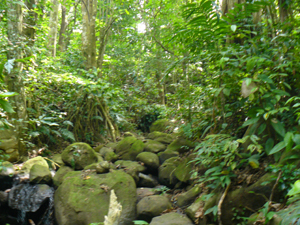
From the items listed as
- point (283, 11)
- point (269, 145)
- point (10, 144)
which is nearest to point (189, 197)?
point (269, 145)

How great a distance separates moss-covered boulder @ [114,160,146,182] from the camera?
5.60 metres

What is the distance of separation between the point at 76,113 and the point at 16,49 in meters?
2.73

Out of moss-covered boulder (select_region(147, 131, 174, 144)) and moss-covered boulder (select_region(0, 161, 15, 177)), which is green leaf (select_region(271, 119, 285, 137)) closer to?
moss-covered boulder (select_region(147, 131, 174, 144))

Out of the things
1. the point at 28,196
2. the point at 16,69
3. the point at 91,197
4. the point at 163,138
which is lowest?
the point at 28,196

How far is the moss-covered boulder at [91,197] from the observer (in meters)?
4.41

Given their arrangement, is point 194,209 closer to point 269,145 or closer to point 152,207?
point 152,207

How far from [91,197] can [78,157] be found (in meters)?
1.56

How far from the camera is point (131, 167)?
5.84 meters

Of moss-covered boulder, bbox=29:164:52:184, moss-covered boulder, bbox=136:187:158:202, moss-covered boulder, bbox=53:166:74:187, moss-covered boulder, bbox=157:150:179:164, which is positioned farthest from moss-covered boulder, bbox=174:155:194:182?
moss-covered boulder, bbox=29:164:52:184

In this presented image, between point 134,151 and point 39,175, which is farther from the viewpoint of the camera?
point 134,151

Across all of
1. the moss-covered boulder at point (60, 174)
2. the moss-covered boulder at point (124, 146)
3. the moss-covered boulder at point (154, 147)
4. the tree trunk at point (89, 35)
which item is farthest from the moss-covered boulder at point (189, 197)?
the tree trunk at point (89, 35)

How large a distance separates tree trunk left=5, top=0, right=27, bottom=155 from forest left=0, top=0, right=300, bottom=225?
24 mm

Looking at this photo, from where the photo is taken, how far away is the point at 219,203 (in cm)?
308

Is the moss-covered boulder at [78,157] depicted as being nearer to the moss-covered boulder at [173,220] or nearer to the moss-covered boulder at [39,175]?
the moss-covered boulder at [39,175]
